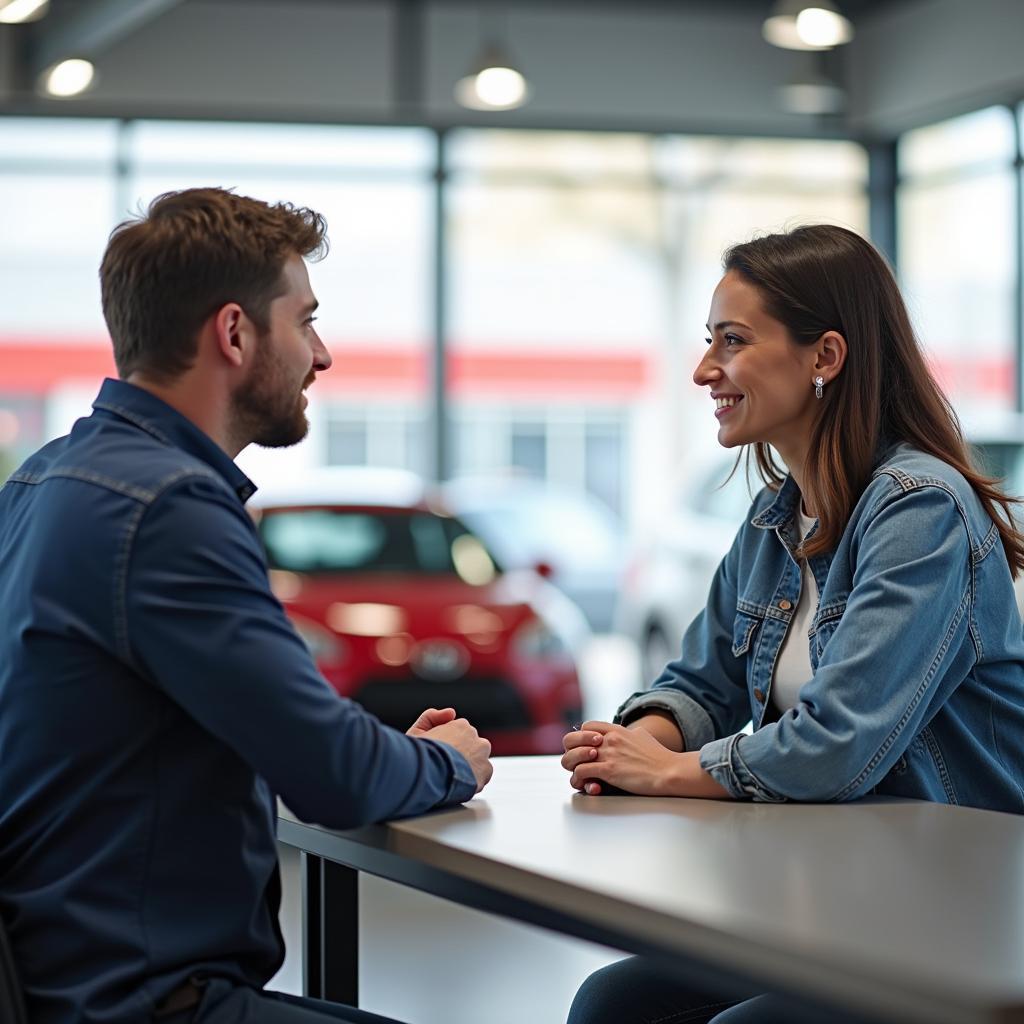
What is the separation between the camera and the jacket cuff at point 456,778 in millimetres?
1872

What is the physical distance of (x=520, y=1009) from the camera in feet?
12.7

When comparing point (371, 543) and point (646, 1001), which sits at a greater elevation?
point (371, 543)

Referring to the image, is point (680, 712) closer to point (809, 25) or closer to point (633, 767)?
point (633, 767)

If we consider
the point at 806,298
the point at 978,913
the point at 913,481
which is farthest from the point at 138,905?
the point at 806,298

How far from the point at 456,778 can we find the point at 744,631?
0.57m

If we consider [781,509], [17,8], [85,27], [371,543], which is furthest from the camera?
[85,27]

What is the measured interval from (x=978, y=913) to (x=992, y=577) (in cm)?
74

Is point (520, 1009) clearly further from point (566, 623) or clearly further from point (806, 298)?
point (566, 623)

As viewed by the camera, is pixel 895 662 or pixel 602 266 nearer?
pixel 895 662

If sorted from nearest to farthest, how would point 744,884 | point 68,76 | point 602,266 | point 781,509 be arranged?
1. point 744,884
2. point 781,509
3. point 68,76
4. point 602,266

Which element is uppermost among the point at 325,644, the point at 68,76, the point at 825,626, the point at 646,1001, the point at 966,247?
the point at 68,76

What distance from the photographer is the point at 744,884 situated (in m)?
1.48

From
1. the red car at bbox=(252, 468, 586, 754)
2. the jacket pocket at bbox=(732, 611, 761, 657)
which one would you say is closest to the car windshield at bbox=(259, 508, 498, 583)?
the red car at bbox=(252, 468, 586, 754)

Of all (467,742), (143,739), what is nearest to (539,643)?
(467,742)
